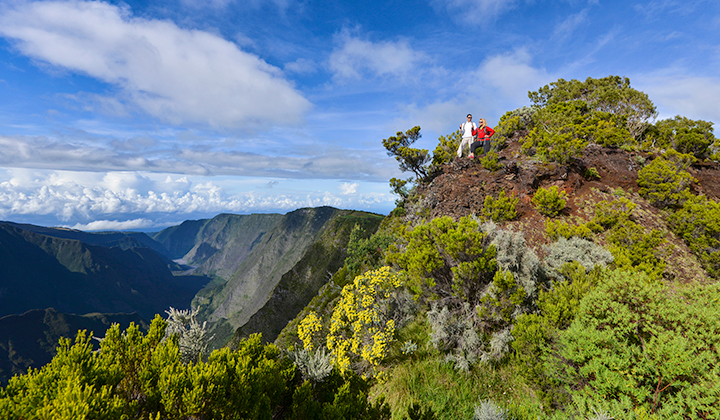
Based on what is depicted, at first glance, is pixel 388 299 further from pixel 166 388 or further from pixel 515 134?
pixel 515 134

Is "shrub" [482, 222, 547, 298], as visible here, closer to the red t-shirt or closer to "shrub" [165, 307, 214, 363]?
"shrub" [165, 307, 214, 363]

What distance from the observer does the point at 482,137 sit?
1781cm

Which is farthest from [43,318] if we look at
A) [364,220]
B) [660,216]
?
[660,216]

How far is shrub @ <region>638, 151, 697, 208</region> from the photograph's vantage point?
12.6 metres

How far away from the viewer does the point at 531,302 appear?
807 cm

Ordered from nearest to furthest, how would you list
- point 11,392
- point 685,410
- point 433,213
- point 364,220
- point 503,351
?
point 11,392
point 685,410
point 503,351
point 433,213
point 364,220

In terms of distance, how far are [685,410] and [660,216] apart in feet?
38.6

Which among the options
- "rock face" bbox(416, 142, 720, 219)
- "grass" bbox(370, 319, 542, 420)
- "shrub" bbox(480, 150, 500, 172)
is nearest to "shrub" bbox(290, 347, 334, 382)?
"grass" bbox(370, 319, 542, 420)

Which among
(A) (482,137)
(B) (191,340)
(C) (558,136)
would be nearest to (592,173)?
(C) (558,136)

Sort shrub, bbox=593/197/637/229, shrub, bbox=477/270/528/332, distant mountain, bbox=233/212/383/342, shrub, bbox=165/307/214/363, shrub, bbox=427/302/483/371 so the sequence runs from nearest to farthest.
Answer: shrub, bbox=165/307/214/363 < shrub, bbox=477/270/528/332 < shrub, bbox=427/302/483/371 < shrub, bbox=593/197/637/229 < distant mountain, bbox=233/212/383/342

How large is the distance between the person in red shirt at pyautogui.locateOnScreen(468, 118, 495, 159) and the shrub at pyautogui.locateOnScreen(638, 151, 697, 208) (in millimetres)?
7829

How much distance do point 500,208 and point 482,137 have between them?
7.14 m

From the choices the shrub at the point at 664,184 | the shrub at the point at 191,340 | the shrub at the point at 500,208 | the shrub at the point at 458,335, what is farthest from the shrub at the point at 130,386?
the shrub at the point at 664,184

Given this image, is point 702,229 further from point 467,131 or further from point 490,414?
point 490,414
